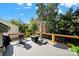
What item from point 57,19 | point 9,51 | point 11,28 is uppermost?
point 57,19

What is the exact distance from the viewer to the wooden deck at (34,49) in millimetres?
3660

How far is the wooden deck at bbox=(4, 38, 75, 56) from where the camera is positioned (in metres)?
3.66

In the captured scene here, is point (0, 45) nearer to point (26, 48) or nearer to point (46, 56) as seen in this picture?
point (26, 48)

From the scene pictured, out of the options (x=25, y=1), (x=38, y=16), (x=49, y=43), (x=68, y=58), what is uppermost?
(x=25, y=1)

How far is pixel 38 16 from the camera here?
12.2 ft

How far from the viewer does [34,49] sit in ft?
12.2

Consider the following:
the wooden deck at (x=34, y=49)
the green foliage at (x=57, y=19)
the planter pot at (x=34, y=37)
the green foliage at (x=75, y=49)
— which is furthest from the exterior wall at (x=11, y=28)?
the green foliage at (x=75, y=49)

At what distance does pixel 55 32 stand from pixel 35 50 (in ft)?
1.52

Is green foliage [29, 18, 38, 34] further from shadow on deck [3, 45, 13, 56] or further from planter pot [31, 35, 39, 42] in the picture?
shadow on deck [3, 45, 13, 56]

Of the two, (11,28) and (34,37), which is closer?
(11,28)

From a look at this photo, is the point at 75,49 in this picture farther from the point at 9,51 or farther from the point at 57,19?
the point at 9,51

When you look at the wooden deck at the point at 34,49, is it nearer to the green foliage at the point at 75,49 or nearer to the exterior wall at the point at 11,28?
the green foliage at the point at 75,49

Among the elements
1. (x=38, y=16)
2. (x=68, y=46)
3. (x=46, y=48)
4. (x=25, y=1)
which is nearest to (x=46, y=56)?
(x=46, y=48)

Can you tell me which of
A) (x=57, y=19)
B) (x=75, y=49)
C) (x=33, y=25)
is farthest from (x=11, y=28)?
(x=75, y=49)
